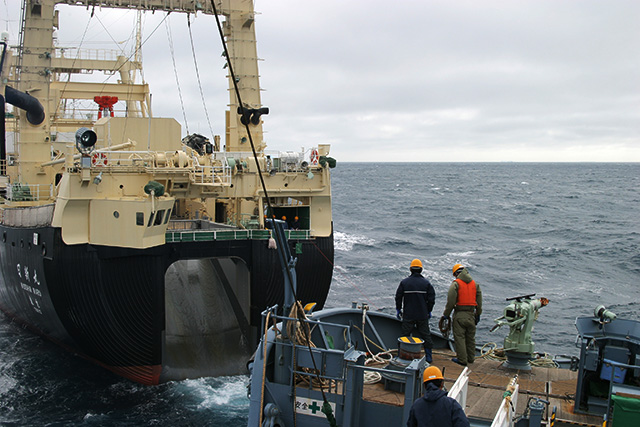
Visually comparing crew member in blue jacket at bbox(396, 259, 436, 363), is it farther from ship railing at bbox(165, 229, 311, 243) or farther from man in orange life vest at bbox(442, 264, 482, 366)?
ship railing at bbox(165, 229, 311, 243)

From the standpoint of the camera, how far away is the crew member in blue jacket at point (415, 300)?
10992mm

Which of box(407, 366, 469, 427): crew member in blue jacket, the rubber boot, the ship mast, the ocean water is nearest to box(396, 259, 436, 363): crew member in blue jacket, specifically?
the rubber boot

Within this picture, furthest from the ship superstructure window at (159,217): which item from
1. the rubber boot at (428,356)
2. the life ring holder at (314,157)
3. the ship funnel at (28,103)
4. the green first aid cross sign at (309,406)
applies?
the green first aid cross sign at (309,406)

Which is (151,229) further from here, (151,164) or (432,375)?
(432,375)

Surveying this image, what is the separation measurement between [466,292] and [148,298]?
10248 mm

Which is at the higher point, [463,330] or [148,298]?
[463,330]

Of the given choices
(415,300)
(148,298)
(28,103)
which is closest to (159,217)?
(148,298)

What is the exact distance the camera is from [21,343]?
23.0 meters

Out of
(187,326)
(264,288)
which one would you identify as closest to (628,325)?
(264,288)

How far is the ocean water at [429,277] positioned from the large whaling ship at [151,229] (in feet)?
3.75

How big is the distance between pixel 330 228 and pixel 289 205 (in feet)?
5.25

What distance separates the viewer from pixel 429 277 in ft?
105

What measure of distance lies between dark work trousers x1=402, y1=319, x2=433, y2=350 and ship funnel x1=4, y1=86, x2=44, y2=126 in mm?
18108

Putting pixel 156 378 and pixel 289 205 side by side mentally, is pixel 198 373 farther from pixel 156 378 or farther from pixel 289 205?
pixel 289 205
